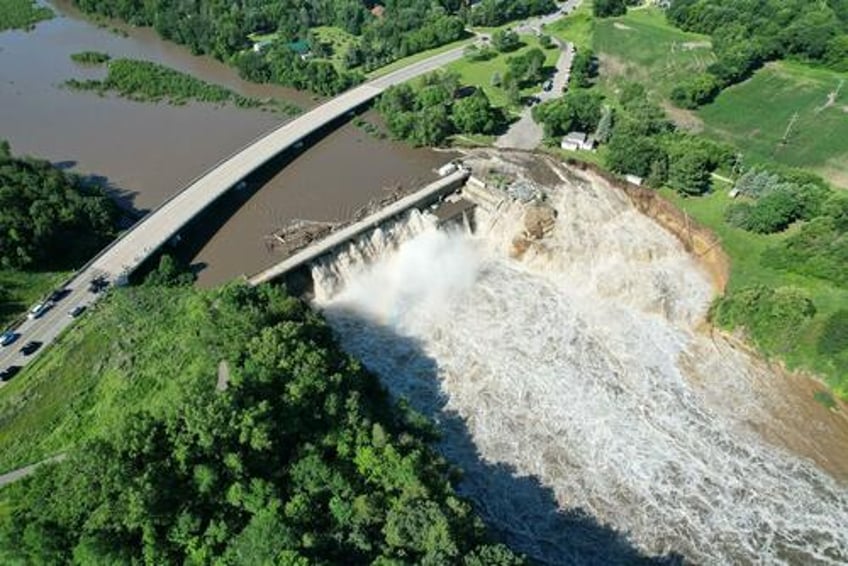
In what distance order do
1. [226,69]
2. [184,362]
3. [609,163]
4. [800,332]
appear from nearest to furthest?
1. [184,362]
2. [800,332]
3. [609,163]
4. [226,69]

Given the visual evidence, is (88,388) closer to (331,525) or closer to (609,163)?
(331,525)

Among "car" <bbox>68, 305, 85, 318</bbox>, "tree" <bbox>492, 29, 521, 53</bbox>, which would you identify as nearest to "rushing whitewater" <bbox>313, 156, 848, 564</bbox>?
"car" <bbox>68, 305, 85, 318</bbox>

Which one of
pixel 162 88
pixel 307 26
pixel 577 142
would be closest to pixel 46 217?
pixel 162 88

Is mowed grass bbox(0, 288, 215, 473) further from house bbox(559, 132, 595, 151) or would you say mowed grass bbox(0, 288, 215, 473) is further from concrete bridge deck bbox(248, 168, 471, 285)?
house bbox(559, 132, 595, 151)

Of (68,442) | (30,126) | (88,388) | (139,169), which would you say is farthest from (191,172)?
(68,442)

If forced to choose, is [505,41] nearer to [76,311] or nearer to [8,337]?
[76,311]
